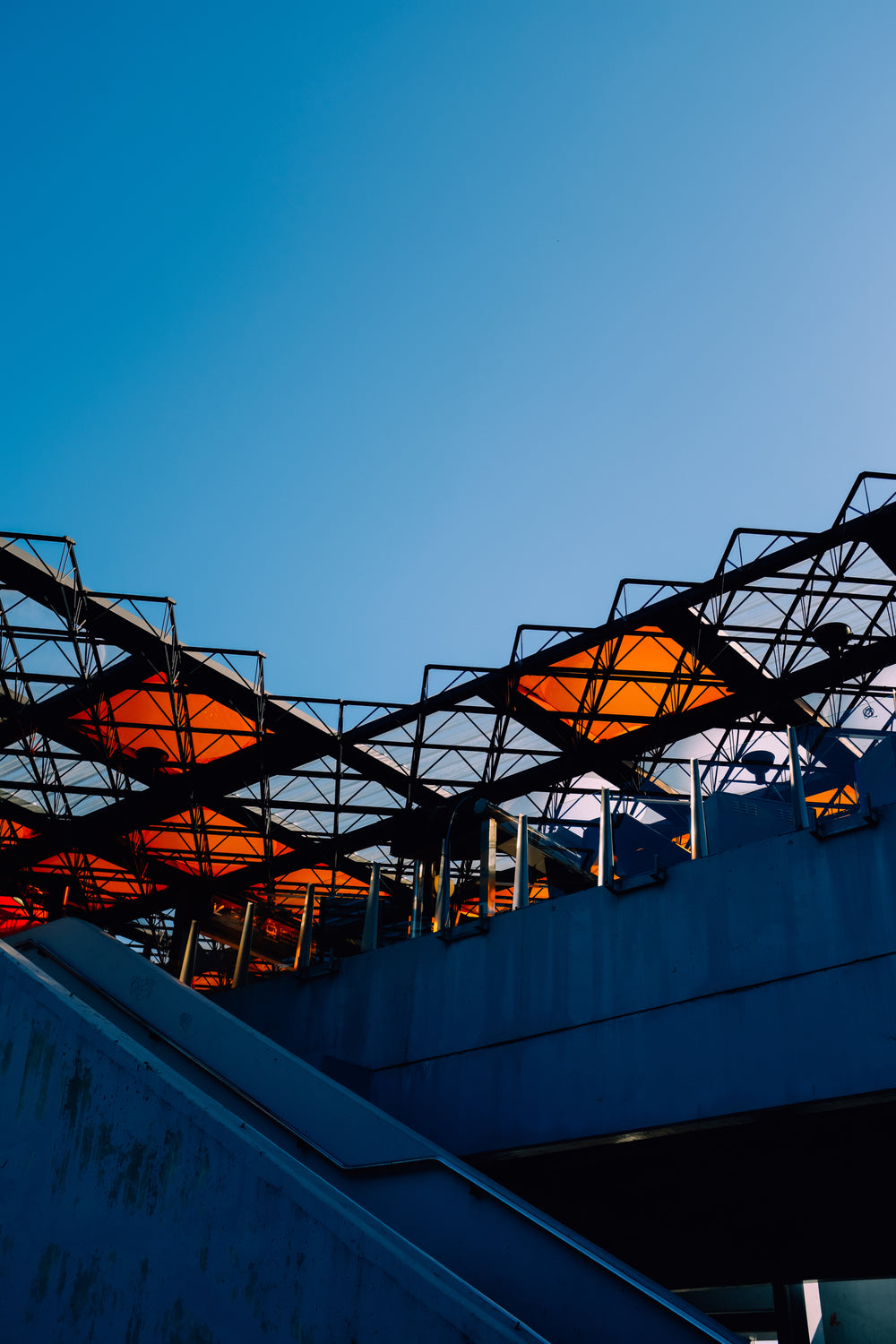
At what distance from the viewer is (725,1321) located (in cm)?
2906

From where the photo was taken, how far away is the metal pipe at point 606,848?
17.9 m

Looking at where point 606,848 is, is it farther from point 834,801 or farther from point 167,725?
point 167,725

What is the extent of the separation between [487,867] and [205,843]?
16364mm

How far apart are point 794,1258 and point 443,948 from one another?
9207 millimetres

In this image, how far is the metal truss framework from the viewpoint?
930 inches

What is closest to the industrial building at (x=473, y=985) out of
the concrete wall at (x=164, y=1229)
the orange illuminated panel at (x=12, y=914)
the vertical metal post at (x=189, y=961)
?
the concrete wall at (x=164, y=1229)

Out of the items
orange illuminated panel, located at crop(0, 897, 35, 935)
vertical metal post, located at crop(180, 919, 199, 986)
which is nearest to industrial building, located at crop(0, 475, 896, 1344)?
vertical metal post, located at crop(180, 919, 199, 986)

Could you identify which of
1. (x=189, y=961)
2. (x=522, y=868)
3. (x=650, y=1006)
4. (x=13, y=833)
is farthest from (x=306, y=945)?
(x=13, y=833)

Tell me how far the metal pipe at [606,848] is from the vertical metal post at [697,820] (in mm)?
1405

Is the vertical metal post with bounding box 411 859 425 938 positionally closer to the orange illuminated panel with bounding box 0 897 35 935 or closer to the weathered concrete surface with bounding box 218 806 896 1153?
the weathered concrete surface with bounding box 218 806 896 1153

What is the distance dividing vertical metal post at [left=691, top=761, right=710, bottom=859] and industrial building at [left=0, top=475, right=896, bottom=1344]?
5cm

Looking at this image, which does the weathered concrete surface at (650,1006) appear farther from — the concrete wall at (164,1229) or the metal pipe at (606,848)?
the concrete wall at (164,1229)

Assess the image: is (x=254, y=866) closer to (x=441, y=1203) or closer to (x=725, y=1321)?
(x=725, y=1321)

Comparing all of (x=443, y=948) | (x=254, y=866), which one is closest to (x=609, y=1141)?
(x=443, y=948)
